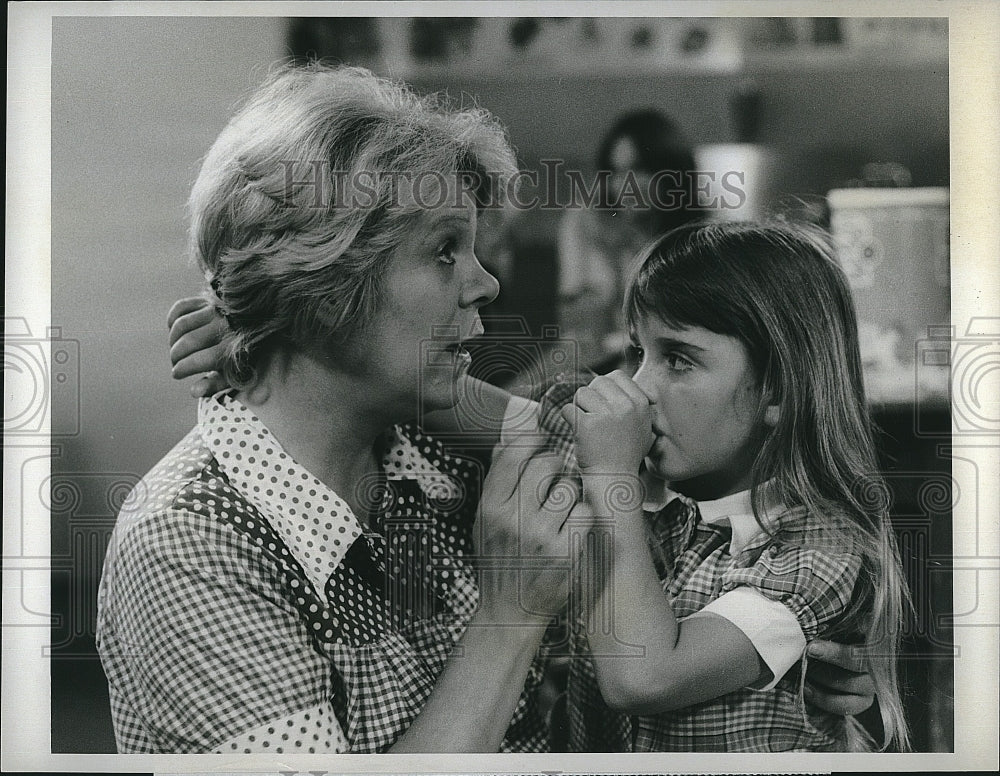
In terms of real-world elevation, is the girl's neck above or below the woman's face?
below

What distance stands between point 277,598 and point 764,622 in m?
1.02

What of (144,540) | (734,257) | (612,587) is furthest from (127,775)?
(734,257)

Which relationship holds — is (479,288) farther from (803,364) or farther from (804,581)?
(804,581)

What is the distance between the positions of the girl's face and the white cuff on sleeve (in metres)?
0.22

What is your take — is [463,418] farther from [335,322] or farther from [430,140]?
[430,140]

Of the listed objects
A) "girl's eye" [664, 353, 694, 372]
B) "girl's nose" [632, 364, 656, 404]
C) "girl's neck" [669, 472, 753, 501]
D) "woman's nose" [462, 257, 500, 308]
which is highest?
"woman's nose" [462, 257, 500, 308]

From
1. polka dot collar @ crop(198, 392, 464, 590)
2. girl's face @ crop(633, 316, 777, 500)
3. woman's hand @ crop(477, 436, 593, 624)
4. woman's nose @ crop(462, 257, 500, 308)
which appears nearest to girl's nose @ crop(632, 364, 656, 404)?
girl's face @ crop(633, 316, 777, 500)

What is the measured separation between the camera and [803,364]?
2.06 m

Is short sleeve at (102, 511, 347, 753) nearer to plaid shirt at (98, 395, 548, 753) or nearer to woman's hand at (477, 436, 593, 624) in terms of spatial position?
plaid shirt at (98, 395, 548, 753)

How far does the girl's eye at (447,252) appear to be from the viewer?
6.81 feet

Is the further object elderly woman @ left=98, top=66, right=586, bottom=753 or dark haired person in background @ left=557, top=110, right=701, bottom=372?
dark haired person in background @ left=557, top=110, right=701, bottom=372

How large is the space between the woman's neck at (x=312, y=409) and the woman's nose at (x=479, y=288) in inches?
11.8

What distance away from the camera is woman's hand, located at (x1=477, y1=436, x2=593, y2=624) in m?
2.08

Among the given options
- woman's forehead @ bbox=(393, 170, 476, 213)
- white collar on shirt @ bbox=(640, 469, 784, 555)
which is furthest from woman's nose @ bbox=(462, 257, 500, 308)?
white collar on shirt @ bbox=(640, 469, 784, 555)
